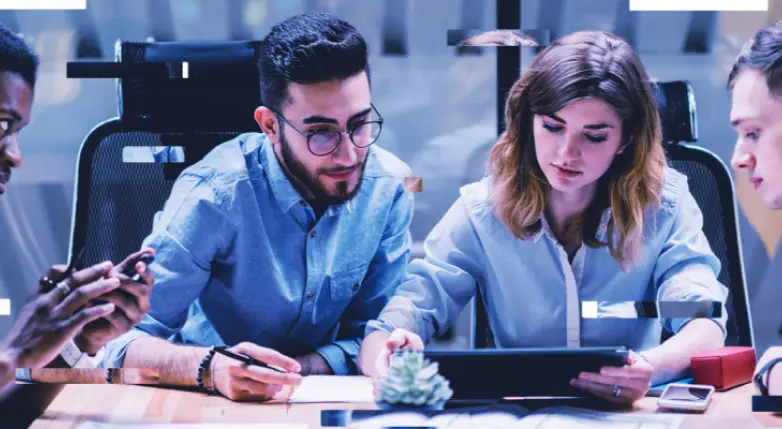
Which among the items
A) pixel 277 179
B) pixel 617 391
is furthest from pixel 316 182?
pixel 617 391

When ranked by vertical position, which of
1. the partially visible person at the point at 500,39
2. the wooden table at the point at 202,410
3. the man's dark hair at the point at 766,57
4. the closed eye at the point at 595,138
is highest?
the partially visible person at the point at 500,39

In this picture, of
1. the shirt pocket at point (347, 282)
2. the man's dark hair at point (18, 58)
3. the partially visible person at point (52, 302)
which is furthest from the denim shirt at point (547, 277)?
the man's dark hair at point (18, 58)

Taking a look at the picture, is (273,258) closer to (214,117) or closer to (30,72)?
(214,117)

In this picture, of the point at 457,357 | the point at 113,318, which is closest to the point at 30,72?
the point at 113,318

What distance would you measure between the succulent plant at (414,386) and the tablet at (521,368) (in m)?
0.02

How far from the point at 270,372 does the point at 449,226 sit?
1.95ft

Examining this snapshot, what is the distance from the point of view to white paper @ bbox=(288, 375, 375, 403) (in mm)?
1620

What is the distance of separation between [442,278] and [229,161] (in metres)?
0.56

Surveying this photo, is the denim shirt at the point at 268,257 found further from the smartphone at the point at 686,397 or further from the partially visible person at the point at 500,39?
the smartphone at the point at 686,397

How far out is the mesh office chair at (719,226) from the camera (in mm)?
1947

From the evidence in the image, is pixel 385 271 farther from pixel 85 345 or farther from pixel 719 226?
pixel 719 226

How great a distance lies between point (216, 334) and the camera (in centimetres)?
197

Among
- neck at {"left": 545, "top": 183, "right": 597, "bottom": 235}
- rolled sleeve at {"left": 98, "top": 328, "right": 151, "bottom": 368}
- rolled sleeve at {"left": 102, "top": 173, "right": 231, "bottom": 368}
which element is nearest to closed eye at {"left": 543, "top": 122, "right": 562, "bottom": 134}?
neck at {"left": 545, "top": 183, "right": 597, "bottom": 235}

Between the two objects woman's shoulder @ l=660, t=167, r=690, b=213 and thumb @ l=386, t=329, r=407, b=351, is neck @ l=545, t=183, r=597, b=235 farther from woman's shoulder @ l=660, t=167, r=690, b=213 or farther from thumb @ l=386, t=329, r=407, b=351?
thumb @ l=386, t=329, r=407, b=351
